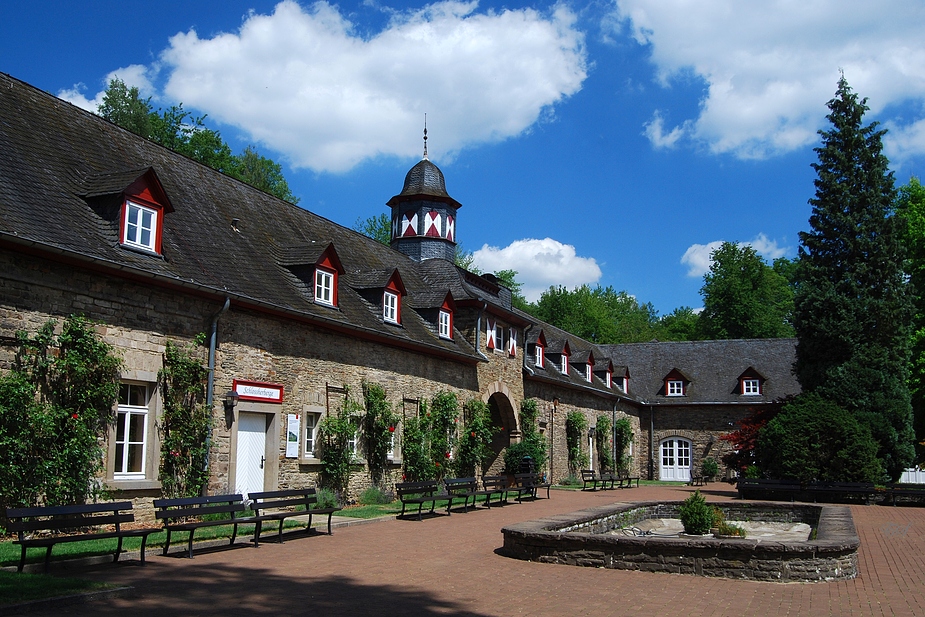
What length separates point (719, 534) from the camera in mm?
13117

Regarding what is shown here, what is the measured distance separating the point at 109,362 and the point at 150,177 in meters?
3.41

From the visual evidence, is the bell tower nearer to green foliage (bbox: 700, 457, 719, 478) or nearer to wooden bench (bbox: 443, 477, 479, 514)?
wooden bench (bbox: 443, 477, 479, 514)

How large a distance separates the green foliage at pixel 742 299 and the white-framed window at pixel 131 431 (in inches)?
1896

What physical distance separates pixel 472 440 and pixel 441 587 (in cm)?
1479

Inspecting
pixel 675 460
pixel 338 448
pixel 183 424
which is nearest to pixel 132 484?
pixel 183 424

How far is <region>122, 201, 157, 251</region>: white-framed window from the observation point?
13.7m

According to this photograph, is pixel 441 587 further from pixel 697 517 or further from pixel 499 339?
pixel 499 339

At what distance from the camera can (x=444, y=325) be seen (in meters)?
24.0

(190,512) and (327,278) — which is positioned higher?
(327,278)

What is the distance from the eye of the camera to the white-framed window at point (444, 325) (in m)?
23.7

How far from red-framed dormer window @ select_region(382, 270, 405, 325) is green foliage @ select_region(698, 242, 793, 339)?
39.4m

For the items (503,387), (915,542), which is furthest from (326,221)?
(915,542)

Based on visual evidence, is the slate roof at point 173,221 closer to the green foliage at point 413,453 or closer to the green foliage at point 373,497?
the green foliage at point 413,453

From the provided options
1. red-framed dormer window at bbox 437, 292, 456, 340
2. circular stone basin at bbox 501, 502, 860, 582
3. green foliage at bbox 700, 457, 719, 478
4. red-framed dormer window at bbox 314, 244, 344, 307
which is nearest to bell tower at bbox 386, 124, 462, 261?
red-framed dormer window at bbox 437, 292, 456, 340
